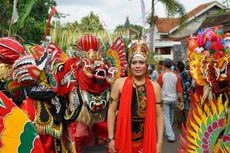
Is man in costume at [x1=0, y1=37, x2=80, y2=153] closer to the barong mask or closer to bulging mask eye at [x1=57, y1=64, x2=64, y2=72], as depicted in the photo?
bulging mask eye at [x1=57, y1=64, x2=64, y2=72]

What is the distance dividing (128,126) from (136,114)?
0.44 ft

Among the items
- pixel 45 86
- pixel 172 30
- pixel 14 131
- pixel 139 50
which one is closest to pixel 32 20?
pixel 139 50

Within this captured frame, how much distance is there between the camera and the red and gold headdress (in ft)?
11.8

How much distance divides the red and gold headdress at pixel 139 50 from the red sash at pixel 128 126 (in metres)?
0.34

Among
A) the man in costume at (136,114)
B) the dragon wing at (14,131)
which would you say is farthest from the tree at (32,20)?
the dragon wing at (14,131)

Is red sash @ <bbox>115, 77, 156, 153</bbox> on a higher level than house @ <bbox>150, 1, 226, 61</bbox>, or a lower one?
lower

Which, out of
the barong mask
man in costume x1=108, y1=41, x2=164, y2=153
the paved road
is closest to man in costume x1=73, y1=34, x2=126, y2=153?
the paved road

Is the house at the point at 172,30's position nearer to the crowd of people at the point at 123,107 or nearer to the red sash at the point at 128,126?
the crowd of people at the point at 123,107

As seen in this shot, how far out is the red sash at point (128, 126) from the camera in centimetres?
339

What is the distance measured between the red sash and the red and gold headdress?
13.5 inches

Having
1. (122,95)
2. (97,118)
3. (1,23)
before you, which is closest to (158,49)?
(1,23)

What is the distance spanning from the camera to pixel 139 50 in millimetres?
3627

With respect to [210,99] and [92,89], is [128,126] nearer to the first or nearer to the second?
[210,99]

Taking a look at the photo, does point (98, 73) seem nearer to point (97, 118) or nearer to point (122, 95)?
point (97, 118)
